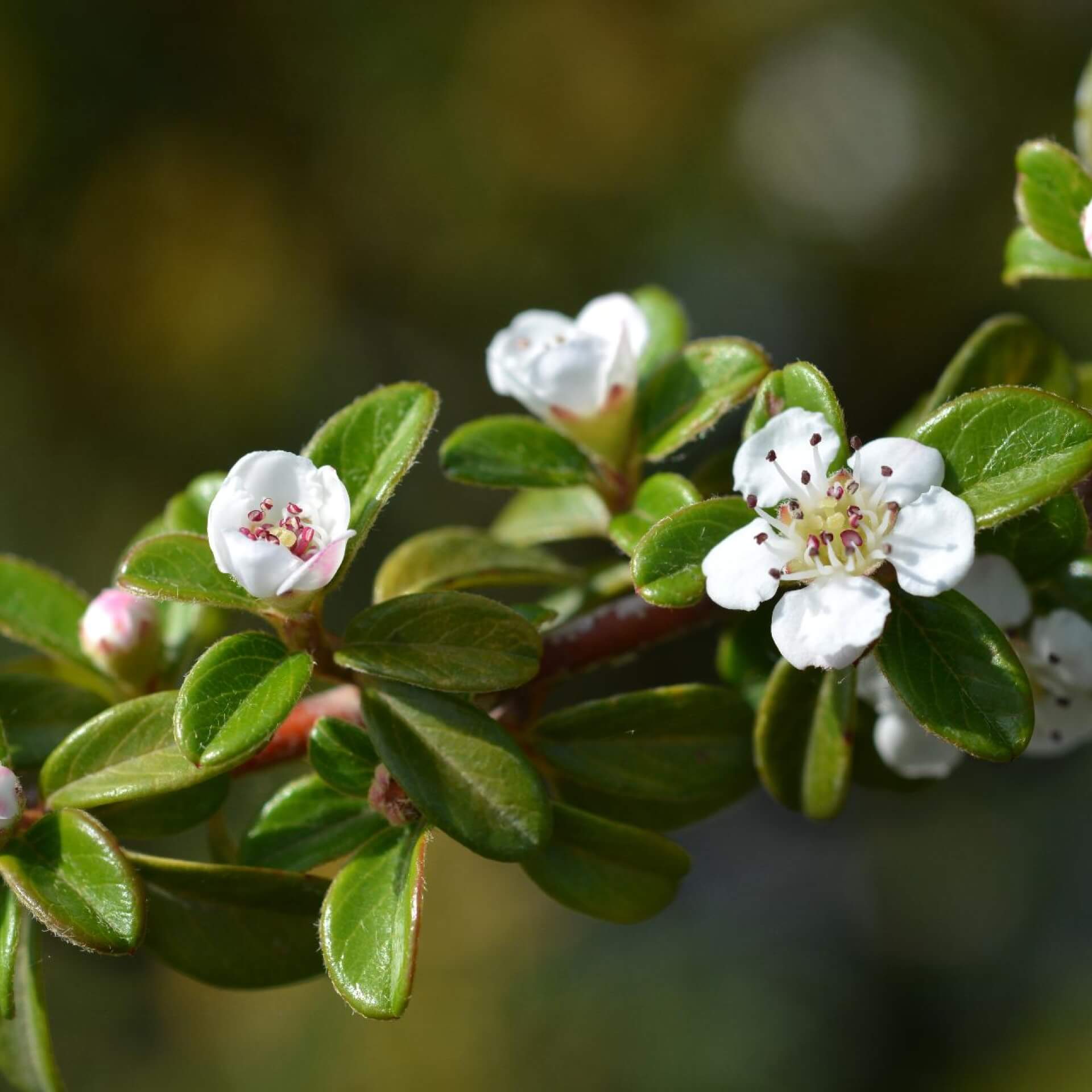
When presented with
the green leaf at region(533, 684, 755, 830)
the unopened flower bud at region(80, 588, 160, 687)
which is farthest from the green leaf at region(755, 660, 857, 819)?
the unopened flower bud at region(80, 588, 160, 687)

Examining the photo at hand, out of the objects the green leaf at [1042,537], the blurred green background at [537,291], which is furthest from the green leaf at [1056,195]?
the blurred green background at [537,291]

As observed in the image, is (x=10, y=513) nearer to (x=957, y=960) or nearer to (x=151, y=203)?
(x=151, y=203)

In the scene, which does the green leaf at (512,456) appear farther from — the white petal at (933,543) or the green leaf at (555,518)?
the white petal at (933,543)

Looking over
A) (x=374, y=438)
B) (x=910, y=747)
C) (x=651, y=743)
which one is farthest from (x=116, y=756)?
(x=910, y=747)

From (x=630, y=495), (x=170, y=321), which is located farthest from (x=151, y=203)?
(x=630, y=495)

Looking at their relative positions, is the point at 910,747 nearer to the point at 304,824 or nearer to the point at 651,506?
the point at 651,506

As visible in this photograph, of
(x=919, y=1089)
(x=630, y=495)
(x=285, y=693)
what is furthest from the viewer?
(x=919, y=1089)
